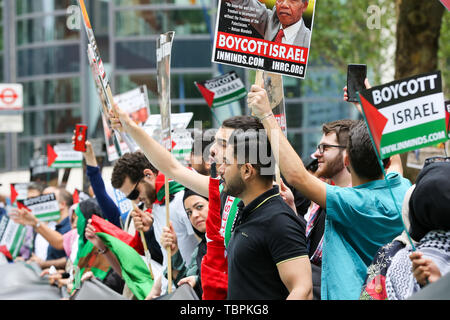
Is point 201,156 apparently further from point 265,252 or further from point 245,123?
point 265,252

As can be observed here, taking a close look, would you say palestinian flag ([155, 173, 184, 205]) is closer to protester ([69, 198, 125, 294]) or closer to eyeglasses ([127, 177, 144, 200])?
eyeglasses ([127, 177, 144, 200])

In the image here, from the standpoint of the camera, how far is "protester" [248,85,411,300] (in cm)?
322

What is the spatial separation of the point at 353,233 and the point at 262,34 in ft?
3.90

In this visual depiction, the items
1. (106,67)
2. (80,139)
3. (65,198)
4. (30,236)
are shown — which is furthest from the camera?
(106,67)

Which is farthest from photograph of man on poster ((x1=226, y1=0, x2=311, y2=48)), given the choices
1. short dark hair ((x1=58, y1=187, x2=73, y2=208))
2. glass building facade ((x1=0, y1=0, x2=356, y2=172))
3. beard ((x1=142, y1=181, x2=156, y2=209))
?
glass building facade ((x1=0, y1=0, x2=356, y2=172))

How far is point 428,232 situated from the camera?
2.72 m

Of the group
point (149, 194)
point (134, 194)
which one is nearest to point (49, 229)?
point (134, 194)

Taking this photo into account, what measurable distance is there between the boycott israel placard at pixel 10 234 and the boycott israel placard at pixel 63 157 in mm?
1304

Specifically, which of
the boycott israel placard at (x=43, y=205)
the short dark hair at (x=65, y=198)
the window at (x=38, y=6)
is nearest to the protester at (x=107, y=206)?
the boycott israel placard at (x=43, y=205)

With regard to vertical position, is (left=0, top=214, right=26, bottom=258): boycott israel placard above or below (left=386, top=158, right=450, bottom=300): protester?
below

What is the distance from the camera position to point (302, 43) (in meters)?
3.82

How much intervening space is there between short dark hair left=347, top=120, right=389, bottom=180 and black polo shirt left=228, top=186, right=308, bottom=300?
45cm

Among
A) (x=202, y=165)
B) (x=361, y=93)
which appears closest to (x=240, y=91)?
(x=202, y=165)
